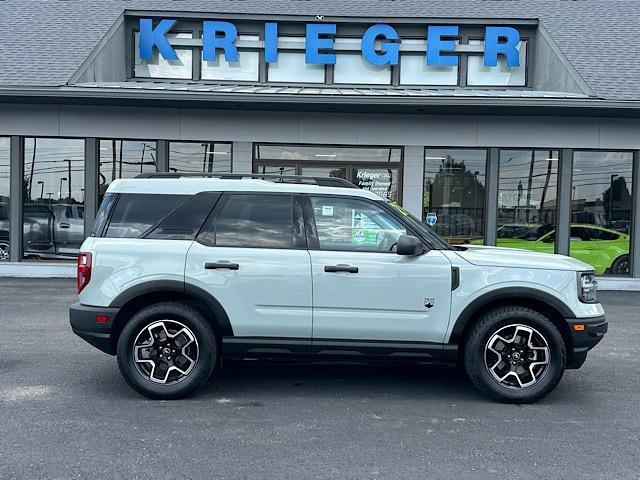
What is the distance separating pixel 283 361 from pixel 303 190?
5.15ft

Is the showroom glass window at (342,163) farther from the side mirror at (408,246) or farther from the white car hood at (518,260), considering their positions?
the side mirror at (408,246)

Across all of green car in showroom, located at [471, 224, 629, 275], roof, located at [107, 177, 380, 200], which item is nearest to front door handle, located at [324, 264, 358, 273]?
roof, located at [107, 177, 380, 200]

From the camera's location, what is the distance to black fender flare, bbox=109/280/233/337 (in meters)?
4.85

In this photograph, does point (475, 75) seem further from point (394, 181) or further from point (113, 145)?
point (113, 145)

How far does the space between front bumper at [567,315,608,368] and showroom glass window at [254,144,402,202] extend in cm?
758

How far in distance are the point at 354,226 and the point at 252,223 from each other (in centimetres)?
92

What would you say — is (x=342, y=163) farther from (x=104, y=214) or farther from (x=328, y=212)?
(x=104, y=214)

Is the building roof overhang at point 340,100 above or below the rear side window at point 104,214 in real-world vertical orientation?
Answer: above

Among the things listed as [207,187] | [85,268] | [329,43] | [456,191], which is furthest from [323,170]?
[85,268]

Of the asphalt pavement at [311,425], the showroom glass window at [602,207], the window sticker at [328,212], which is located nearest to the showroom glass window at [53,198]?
the asphalt pavement at [311,425]

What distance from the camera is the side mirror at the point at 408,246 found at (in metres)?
Answer: 4.73

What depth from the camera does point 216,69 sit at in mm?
14156

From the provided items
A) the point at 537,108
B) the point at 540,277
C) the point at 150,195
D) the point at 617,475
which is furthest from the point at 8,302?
the point at 537,108

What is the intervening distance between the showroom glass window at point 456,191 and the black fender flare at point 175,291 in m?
8.05
